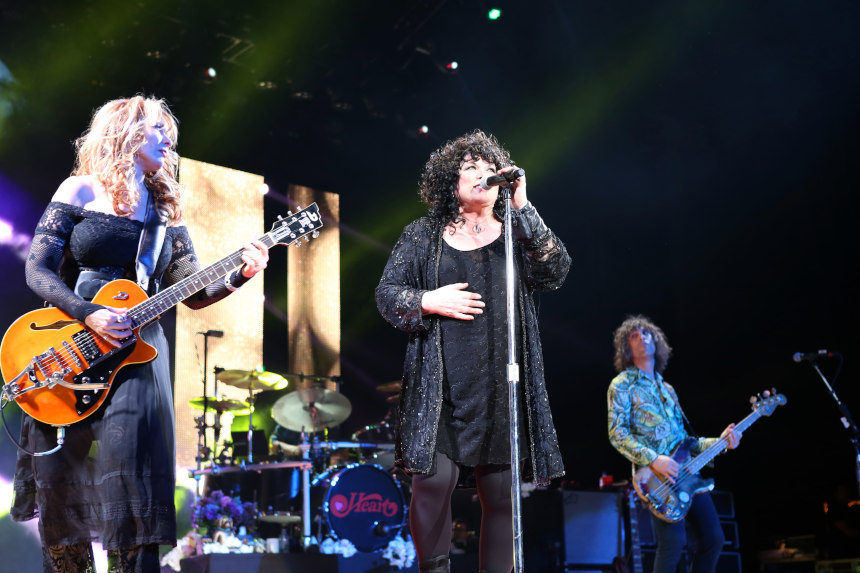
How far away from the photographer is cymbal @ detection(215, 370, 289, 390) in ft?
25.1

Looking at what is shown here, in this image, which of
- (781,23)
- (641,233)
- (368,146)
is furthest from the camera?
(368,146)

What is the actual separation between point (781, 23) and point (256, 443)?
6.18 metres

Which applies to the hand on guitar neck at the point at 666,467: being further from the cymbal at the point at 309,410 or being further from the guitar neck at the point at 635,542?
the cymbal at the point at 309,410

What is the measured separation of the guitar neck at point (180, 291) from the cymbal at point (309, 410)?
15.8 ft

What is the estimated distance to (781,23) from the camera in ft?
23.3

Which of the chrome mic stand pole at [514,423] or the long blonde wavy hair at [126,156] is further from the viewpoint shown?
the long blonde wavy hair at [126,156]

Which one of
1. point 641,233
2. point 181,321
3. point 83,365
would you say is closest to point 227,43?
point 181,321

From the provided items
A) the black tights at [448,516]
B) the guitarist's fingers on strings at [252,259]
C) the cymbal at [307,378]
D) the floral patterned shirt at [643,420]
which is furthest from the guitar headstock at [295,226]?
the cymbal at [307,378]

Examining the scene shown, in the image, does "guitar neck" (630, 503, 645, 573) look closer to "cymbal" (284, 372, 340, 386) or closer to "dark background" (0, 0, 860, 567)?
"dark background" (0, 0, 860, 567)

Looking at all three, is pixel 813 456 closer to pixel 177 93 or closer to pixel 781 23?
pixel 781 23

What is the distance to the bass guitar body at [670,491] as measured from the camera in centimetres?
527

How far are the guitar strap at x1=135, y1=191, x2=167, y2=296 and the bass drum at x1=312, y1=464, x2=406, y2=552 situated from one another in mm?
4581

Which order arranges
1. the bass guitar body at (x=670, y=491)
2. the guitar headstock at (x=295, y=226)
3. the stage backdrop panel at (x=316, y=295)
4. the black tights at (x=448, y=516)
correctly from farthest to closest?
the stage backdrop panel at (x=316, y=295) → the bass guitar body at (x=670, y=491) → the guitar headstock at (x=295, y=226) → the black tights at (x=448, y=516)

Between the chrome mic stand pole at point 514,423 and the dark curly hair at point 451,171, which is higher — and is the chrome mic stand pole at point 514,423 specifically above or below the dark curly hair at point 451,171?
below
